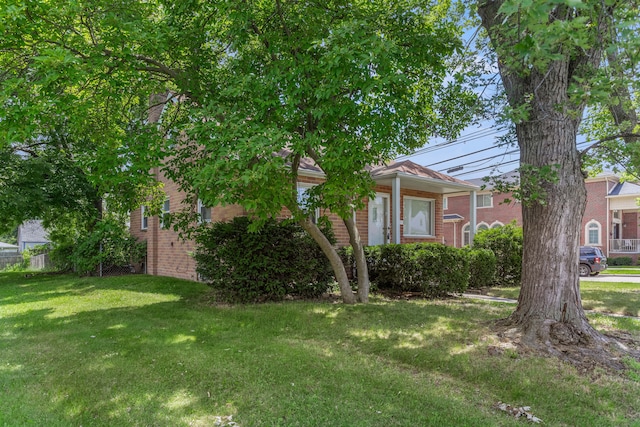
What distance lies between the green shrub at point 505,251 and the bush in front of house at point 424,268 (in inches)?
117

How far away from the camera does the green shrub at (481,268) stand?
11.0m

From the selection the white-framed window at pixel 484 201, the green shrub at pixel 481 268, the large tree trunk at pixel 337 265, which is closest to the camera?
the large tree trunk at pixel 337 265

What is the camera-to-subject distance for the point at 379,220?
12.6 m

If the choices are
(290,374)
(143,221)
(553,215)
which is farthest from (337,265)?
(143,221)

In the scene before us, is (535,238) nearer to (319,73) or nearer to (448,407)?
(448,407)

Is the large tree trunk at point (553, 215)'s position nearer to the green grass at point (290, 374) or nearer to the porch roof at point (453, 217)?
the green grass at point (290, 374)

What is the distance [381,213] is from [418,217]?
180 cm

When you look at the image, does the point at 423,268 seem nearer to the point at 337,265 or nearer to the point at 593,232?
the point at 337,265

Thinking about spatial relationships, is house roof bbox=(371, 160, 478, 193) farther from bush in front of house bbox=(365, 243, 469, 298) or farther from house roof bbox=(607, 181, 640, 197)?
house roof bbox=(607, 181, 640, 197)

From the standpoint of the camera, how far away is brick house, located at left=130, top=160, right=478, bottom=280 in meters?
10.9

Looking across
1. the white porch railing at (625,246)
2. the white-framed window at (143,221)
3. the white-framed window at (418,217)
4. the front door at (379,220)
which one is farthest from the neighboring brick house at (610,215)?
the white-framed window at (143,221)

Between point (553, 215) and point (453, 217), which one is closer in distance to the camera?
point (553, 215)

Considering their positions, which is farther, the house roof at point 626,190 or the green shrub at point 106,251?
the house roof at point 626,190

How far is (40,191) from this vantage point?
12867mm
